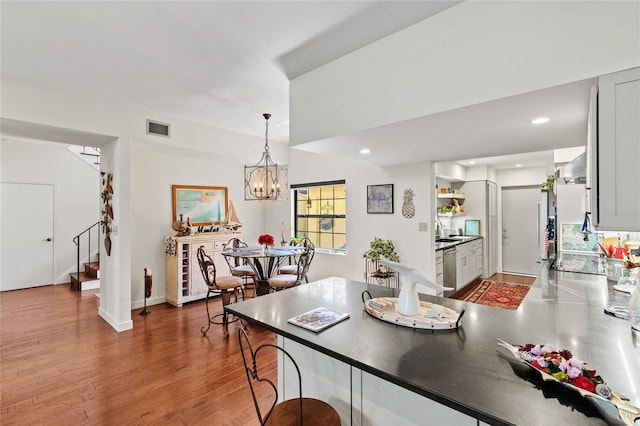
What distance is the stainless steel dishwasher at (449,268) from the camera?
4.93m

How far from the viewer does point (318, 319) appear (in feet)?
5.33

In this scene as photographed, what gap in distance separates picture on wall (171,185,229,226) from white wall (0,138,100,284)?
3035mm

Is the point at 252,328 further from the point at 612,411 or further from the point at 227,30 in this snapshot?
the point at 612,411

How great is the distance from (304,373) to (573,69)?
2080mm

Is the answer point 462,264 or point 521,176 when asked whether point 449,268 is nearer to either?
point 462,264

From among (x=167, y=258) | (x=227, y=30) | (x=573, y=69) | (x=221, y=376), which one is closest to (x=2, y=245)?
(x=167, y=258)

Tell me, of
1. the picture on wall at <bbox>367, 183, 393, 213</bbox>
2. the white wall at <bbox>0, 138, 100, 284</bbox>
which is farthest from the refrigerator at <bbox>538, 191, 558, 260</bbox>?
the white wall at <bbox>0, 138, 100, 284</bbox>

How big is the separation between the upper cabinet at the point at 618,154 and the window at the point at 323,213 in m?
3.98

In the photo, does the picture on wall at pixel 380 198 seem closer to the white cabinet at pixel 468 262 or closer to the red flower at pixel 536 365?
the white cabinet at pixel 468 262

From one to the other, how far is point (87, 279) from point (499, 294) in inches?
309

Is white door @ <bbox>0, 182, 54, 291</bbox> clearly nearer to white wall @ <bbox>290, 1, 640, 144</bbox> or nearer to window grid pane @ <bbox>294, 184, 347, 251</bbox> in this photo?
window grid pane @ <bbox>294, 184, 347, 251</bbox>

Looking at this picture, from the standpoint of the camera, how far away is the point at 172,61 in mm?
2525

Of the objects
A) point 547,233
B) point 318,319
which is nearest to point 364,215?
point 547,233

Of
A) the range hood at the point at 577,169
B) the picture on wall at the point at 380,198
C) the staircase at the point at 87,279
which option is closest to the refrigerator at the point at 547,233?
the range hood at the point at 577,169
